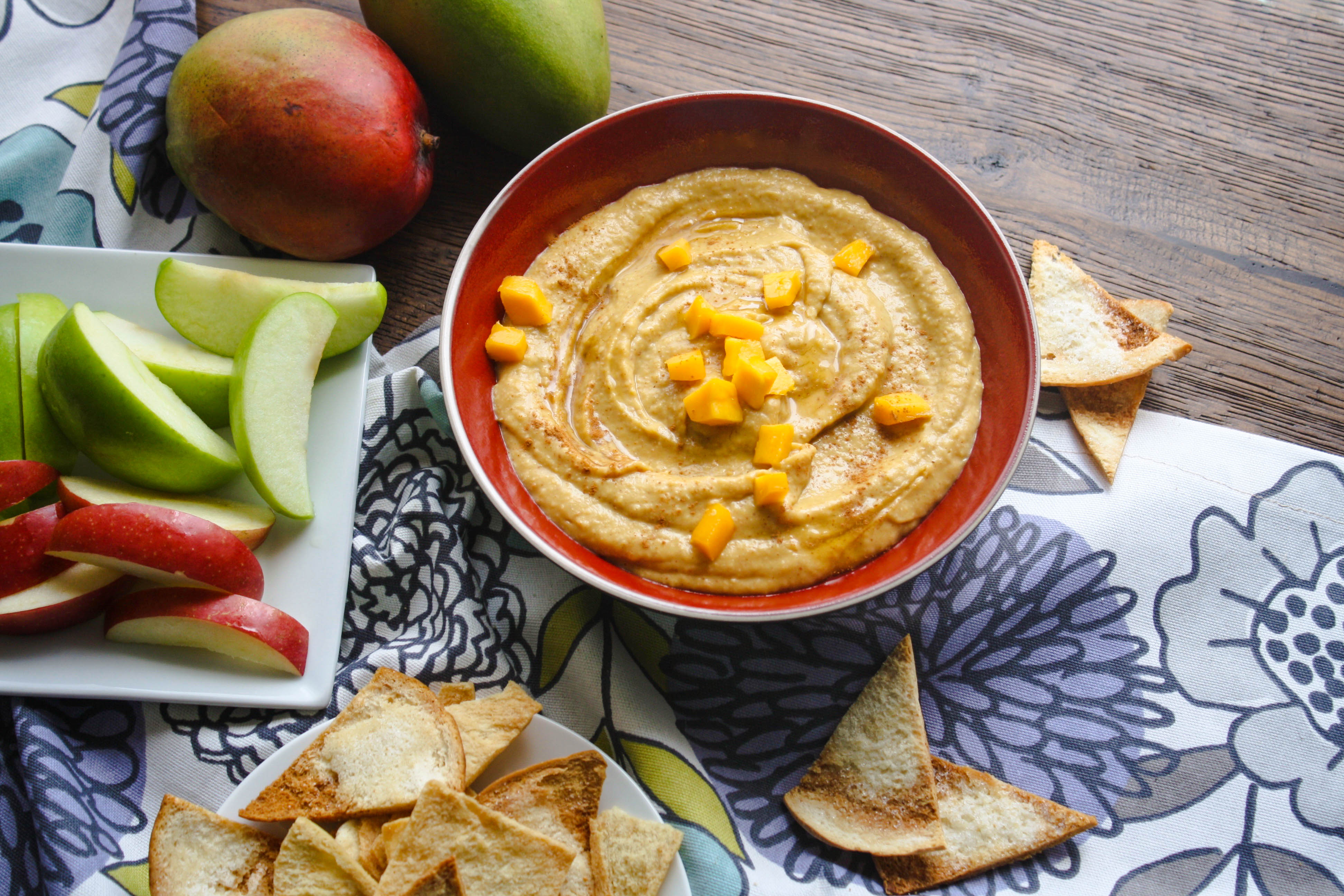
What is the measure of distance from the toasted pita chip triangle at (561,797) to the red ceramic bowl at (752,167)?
0.48 meters

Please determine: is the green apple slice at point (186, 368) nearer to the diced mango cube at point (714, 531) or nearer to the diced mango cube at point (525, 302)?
the diced mango cube at point (525, 302)

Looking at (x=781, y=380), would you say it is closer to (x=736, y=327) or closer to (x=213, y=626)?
(x=736, y=327)

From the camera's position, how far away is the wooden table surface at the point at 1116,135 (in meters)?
2.63

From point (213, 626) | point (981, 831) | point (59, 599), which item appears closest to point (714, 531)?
point (981, 831)

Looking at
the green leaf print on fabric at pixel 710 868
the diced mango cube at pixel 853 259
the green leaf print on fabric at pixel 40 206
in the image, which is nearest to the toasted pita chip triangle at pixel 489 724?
the green leaf print on fabric at pixel 710 868

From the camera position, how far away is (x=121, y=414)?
2.18m

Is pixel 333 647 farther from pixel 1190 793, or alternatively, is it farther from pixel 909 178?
pixel 1190 793

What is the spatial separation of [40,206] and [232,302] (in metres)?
0.84

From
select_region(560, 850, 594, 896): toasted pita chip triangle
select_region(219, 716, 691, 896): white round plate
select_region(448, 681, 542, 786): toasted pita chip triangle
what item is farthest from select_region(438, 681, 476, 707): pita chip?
select_region(560, 850, 594, 896): toasted pita chip triangle

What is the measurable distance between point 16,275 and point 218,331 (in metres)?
0.69

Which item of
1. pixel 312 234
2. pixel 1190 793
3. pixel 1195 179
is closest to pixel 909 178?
pixel 1195 179

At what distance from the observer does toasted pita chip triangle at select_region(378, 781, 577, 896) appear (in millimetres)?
2070

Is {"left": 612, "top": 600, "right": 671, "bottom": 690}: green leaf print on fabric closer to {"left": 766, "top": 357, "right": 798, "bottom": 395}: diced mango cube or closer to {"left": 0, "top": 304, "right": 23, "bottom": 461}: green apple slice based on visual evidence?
{"left": 766, "top": 357, "right": 798, "bottom": 395}: diced mango cube

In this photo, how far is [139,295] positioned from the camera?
2.56m
